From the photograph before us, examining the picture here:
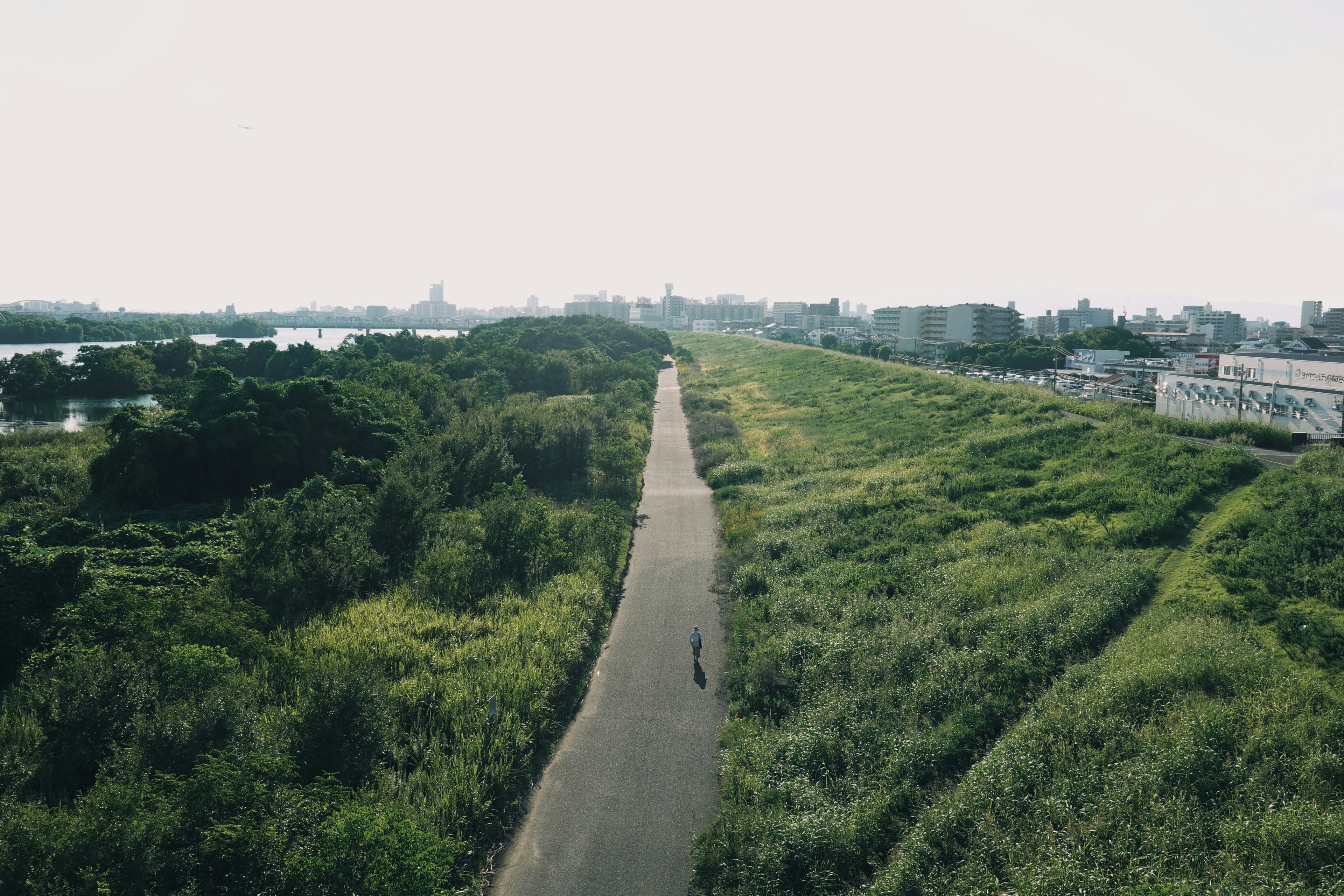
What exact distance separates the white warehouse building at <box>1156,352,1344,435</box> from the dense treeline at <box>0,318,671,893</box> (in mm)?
34349

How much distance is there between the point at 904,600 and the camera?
818 inches

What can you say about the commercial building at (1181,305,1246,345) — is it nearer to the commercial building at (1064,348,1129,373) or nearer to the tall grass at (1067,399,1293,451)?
the commercial building at (1064,348,1129,373)

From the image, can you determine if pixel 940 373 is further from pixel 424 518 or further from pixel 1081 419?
pixel 424 518

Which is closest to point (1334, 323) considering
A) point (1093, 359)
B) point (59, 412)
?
point (1093, 359)

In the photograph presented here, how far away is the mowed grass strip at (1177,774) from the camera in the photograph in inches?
403

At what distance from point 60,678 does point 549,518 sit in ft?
53.2

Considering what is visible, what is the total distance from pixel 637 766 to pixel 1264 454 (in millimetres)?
29139

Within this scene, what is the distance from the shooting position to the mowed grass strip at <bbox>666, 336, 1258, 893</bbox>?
12.7m

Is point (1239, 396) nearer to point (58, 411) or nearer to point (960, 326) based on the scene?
point (58, 411)

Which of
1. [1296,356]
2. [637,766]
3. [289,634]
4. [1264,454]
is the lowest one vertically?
[637,766]

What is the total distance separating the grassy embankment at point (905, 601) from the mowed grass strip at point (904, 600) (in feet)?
0.19

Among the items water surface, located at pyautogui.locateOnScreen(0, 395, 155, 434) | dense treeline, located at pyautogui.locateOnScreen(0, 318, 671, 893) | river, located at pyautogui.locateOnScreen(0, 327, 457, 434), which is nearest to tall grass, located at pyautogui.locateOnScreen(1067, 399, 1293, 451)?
dense treeline, located at pyautogui.locateOnScreen(0, 318, 671, 893)

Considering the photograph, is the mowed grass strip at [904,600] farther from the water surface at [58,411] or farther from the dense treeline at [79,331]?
the dense treeline at [79,331]

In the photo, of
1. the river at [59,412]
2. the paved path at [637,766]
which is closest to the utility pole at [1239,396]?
the paved path at [637,766]
